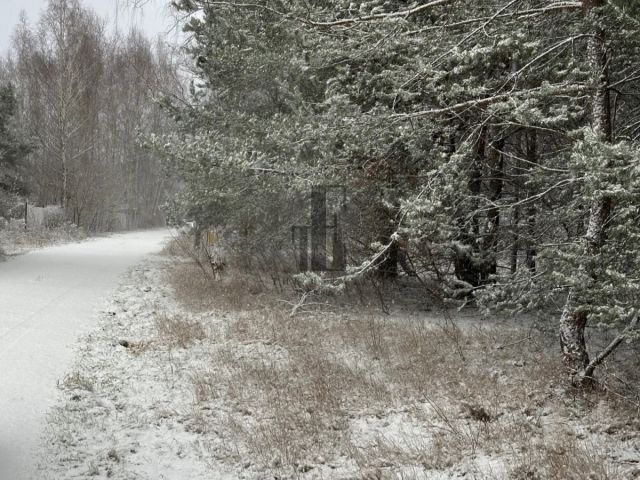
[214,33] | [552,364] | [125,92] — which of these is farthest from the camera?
[125,92]

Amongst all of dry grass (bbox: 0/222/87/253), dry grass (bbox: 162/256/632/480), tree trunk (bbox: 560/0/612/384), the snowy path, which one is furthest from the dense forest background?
dry grass (bbox: 0/222/87/253)

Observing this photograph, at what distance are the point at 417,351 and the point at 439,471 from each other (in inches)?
130

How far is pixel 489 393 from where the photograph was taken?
5.91 metres

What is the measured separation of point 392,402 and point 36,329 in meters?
5.78

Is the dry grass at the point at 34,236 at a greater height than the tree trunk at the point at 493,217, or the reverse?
the tree trunk at the point at 493,217

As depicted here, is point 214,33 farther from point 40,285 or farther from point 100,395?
point 100,395

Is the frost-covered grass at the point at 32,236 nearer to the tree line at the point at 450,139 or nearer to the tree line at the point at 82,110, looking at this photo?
the tree line at the point at 82,110

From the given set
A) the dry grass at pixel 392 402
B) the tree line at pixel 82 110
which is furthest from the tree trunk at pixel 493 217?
the tree line at pixel 82 110

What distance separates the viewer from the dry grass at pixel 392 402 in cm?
442

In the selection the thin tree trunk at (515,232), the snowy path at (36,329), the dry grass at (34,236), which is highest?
the thin tree trunk at (515,232)

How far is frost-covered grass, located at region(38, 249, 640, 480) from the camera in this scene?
438cm

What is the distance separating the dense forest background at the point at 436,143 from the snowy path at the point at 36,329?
3.04m

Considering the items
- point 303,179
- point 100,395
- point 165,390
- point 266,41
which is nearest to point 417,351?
point 303,179

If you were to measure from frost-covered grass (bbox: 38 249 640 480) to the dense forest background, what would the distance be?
0.82 metres
